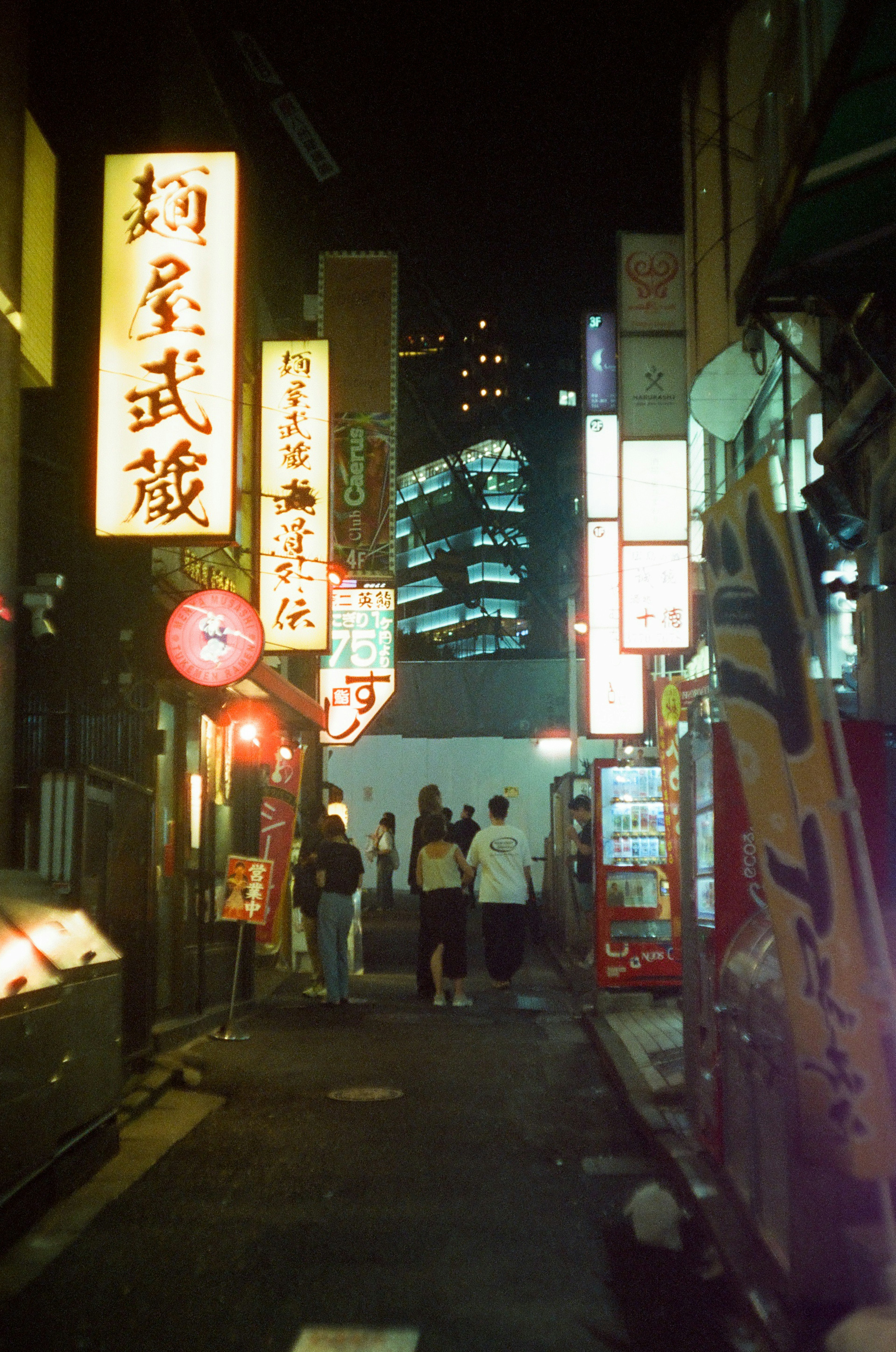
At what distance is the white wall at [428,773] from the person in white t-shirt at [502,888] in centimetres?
1857

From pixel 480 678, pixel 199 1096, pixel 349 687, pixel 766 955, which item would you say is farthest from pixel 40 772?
pixel 480 678

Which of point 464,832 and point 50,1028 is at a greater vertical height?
point 464,832

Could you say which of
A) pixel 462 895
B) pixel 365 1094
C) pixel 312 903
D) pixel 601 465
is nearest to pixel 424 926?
pixel 462 895

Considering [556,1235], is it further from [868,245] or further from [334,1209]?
[868,245]

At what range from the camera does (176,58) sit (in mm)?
13109

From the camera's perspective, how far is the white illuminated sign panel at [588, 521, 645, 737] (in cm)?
1858

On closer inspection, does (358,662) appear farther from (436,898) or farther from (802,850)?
(802,850)

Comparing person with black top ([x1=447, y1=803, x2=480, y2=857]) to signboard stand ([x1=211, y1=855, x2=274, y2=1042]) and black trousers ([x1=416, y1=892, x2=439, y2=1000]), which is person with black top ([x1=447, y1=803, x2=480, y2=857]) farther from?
signboard stand ([x1=211, y1=855, x2=274, y2=1042])

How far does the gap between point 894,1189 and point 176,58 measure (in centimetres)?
1286

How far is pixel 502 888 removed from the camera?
1455 cm

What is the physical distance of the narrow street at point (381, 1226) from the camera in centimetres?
461

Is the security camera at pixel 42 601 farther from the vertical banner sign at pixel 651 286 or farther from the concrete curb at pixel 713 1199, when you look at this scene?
the vertical banner sign at pixel 651 286

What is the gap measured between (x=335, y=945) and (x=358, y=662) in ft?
23.6

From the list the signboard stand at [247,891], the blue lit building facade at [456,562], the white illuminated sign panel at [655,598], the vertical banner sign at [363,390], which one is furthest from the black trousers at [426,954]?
the blue lit building facade at [456,562]
